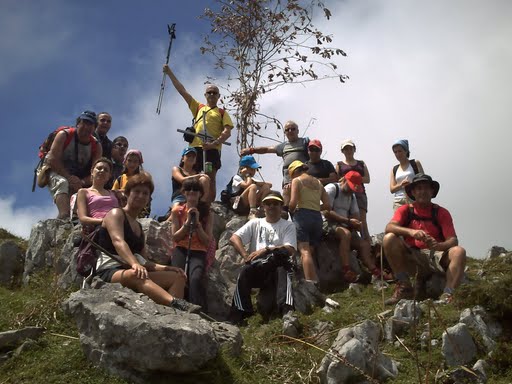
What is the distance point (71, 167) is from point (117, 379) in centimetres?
569

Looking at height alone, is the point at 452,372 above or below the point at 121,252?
below

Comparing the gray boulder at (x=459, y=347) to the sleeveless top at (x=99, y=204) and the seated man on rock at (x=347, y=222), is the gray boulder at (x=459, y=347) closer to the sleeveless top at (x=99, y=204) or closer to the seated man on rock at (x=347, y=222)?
the seated man on rock at (x=347, y=222)

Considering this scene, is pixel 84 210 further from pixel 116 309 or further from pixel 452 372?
pixel 452 372

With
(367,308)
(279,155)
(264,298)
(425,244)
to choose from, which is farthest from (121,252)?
(279,155)

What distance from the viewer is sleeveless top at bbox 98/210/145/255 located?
293 inches

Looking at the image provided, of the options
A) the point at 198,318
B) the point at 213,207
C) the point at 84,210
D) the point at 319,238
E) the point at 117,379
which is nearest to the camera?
the point at 117,379

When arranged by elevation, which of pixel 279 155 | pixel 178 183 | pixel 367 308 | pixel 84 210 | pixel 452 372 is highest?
pixel 279 155

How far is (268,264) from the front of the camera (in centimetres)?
880

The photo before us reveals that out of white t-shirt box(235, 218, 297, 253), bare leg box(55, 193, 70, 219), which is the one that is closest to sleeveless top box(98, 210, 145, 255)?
white t-shirt box(235, 218, 297, 253)

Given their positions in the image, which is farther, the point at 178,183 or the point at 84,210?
the point at 178,183

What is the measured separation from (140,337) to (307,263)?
4.31 m

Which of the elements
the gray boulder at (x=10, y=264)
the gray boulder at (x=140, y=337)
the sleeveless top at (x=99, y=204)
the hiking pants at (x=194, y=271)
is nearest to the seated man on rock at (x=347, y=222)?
the hiking pants at (x=194, y=271)

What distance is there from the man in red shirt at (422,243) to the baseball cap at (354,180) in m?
2.16

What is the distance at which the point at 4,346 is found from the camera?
22.0 feet
